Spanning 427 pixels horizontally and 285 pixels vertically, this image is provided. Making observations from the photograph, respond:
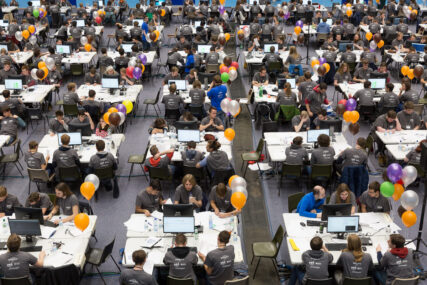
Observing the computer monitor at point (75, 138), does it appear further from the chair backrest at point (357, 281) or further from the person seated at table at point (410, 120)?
the person seated at table at point (410, 120)

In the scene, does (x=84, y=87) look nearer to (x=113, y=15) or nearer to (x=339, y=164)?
(x=339, y=164)

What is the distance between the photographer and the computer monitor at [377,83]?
43.8 feet

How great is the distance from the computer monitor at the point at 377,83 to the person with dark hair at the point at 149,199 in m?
7.29

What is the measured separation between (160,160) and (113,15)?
14878 mm

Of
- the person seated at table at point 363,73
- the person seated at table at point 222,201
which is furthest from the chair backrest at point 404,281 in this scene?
the person seated at table at point 363,73

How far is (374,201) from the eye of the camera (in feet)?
27.8

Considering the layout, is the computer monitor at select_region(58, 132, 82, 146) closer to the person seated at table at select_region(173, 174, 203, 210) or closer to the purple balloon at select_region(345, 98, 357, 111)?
the person seated at table at select_region(173, 174, 203, 210)

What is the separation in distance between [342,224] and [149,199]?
3133mm

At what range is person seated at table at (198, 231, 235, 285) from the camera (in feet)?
22.9

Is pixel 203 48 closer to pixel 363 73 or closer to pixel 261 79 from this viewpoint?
pixel 261 79

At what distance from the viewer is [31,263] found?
23.4 feet

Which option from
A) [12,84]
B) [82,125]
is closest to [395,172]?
[82,125]

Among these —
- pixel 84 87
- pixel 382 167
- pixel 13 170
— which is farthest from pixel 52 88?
pixel 382 167

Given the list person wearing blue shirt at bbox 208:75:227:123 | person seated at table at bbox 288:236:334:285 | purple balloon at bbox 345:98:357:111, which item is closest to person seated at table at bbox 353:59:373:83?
purple balloon at bbox 345:98:357:111
